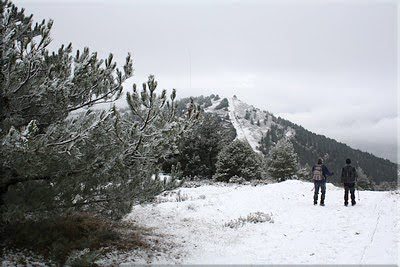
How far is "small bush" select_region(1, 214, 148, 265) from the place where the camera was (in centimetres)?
614

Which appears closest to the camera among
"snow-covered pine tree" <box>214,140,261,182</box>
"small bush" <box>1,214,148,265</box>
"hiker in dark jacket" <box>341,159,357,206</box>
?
"small bush" <box>1,214,148,265</box>

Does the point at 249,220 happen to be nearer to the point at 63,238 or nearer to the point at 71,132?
the point at 63,238

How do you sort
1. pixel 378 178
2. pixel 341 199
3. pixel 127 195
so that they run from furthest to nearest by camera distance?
pixel 378 178 → pixel 341 199 → pixel 127 195

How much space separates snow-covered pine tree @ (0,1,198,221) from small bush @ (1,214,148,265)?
0.60 metres

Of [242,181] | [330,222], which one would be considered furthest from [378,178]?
[330,222]

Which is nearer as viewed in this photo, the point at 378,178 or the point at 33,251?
the point at 33,251

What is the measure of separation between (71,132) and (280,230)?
7322mm

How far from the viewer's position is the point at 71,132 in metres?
5.54

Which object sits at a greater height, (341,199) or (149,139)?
(149,139)

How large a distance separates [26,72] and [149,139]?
270 centimetres

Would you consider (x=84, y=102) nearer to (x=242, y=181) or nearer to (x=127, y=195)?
(x=127, y=195)

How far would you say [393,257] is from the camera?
23.3 ft

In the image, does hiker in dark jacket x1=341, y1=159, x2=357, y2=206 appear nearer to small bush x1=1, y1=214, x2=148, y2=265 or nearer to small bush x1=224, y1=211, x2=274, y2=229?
small bush x1=224, y1=211, x2=274, y2=229

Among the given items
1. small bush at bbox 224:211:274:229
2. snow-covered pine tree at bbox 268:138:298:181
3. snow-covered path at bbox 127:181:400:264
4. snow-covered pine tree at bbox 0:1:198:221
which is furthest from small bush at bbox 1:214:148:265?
snow-covered pine tree at bbox 268:138:298:181
